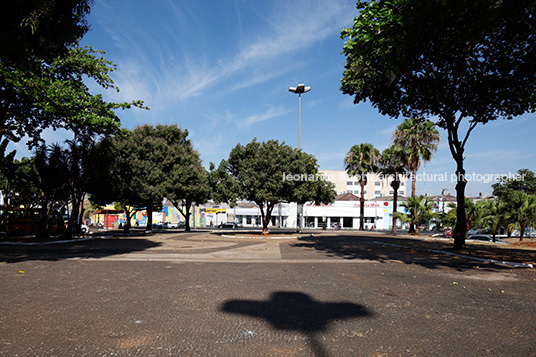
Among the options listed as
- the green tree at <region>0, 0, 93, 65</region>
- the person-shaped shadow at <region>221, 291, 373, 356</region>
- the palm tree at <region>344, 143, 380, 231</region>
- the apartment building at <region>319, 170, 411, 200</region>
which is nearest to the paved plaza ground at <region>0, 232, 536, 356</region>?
the person-shaped shadow at <region>221, 291, 373, 356</region>

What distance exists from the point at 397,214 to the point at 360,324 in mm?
32379

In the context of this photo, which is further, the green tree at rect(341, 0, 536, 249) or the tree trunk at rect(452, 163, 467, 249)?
the tree trunk at rect(452, 163, 467, 249)

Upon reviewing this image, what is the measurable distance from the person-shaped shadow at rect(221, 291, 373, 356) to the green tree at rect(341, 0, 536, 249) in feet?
26.0

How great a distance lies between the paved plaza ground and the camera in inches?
149

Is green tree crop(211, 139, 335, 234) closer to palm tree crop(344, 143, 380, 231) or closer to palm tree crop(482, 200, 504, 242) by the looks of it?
palm tree crop(482, 200, 504, 242)

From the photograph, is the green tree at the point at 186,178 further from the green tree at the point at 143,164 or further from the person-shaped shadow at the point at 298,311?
the person-shaped shadow at the point at 298,311

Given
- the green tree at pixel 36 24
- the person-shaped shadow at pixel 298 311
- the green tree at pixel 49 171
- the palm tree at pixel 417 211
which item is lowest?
the person-shaped shadow at pixel 298 311

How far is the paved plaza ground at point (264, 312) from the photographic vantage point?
378 centimetres

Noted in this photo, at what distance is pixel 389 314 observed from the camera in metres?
5.12

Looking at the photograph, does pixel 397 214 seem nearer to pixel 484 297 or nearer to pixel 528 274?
pixel 528 274

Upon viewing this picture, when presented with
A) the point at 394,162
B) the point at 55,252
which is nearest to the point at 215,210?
the point at 394,162

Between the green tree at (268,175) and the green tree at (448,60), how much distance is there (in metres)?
10.6

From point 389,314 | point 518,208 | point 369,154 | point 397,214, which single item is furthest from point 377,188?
point 389,314

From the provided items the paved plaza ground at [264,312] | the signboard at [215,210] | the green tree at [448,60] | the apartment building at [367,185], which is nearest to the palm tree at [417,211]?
the green tree at [448,60]
